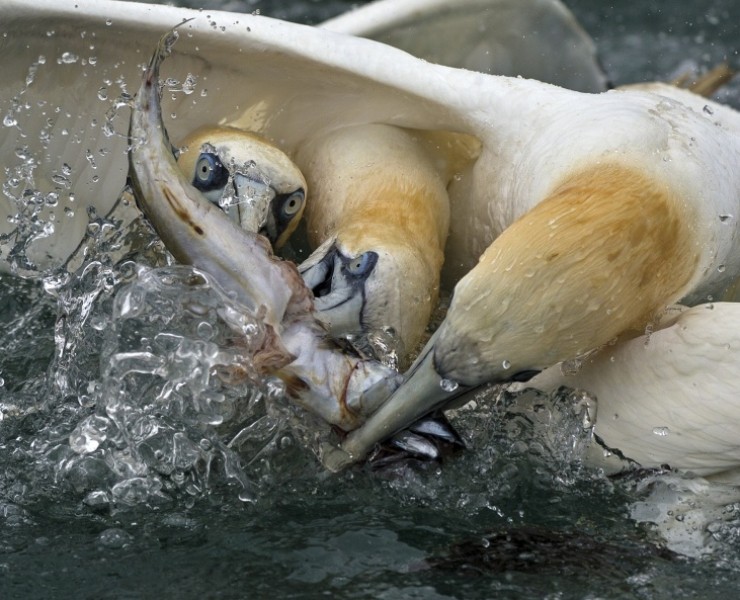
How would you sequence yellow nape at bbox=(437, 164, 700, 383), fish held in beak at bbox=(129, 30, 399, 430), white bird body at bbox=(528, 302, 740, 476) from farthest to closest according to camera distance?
white bird body at bbox=(528, 302, 740, 476), fish held in beak at bbox=(129, 30, 399, 430), yellow nape at bbox=(437, 164, 700, 383)

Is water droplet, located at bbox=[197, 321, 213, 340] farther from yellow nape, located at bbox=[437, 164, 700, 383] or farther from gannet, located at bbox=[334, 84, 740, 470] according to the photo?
yellow nape, located at bbox=[437, 164, 700, 383]

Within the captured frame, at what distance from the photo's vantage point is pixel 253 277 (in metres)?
3.04

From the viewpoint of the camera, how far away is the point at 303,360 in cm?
301

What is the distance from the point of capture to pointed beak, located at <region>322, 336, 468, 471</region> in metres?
2.92

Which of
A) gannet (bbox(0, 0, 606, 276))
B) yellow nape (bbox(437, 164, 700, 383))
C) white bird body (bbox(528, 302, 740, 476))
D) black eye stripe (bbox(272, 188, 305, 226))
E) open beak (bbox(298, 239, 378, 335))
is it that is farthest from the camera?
black eye stripe (bbox(272, 188, 305, 226))

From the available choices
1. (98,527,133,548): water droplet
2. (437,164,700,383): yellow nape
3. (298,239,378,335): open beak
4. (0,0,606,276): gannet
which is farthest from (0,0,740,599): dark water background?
(0,0,606,276): gannet

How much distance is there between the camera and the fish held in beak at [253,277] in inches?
118

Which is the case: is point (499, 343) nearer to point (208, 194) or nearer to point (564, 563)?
point (564, 563)

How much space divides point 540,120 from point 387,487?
105 centimetres

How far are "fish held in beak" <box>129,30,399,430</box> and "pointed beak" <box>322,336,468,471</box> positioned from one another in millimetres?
37

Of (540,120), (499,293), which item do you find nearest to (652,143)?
(540,120)

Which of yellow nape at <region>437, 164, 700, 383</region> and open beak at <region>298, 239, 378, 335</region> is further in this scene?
open beak at <region>298, 239, 378, 335</region>

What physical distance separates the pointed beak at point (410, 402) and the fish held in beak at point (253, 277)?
37mm

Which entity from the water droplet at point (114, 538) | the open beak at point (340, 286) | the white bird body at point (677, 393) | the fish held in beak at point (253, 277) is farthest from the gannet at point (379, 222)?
the water droplet at point (114, 538)
